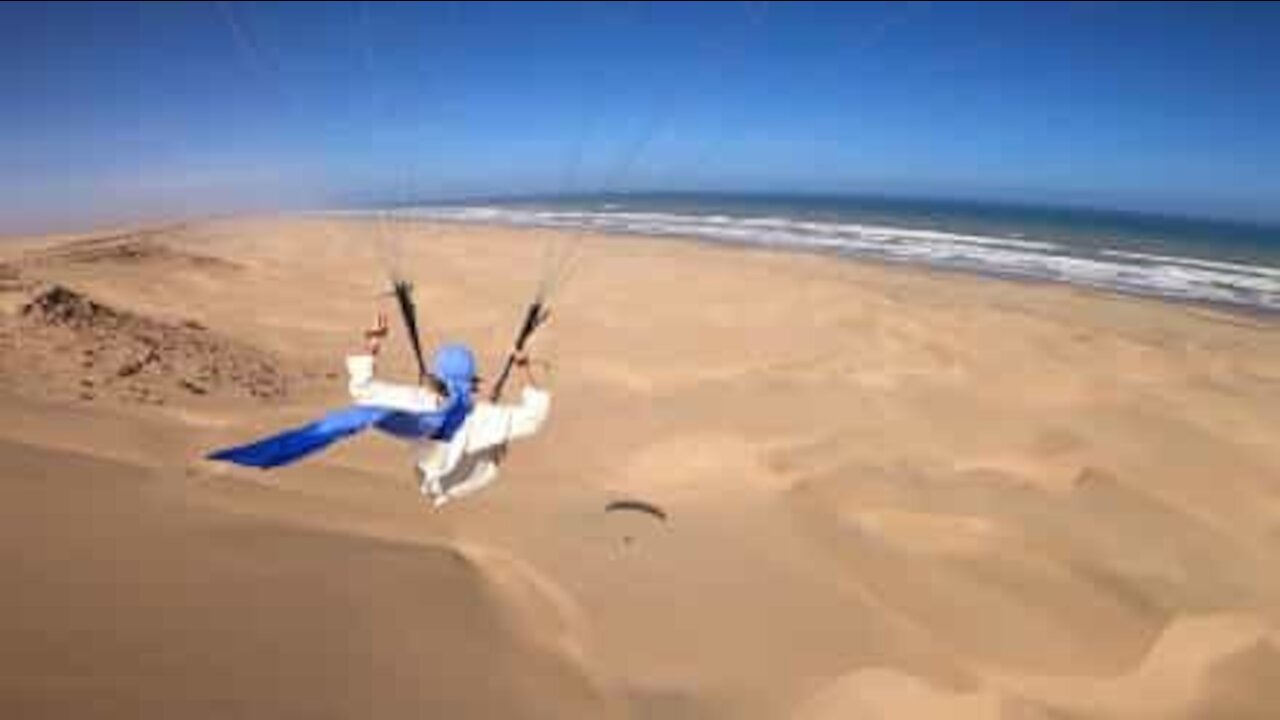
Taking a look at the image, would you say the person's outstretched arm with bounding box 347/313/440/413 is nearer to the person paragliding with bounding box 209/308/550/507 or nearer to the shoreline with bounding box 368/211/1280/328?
the person paragliding with bounding box 209/308/550/507

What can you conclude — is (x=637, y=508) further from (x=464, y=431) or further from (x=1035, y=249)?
(x=1035, y=249)

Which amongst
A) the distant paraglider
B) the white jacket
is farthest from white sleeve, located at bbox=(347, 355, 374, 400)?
the distant paraglider

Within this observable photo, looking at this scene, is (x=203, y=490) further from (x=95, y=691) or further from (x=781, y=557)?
(x=781, y=557)

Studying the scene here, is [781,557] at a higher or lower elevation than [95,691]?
lower

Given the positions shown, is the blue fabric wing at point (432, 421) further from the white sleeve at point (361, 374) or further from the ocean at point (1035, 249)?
the ocean at point (1035, 249)

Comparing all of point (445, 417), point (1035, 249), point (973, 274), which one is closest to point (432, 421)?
point (445, 417)

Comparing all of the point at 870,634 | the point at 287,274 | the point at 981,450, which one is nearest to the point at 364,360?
the point at 870,634

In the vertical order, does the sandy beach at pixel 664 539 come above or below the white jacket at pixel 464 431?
below

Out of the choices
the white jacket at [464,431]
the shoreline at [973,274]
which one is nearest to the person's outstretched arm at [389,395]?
the white jacket at [464,431]
